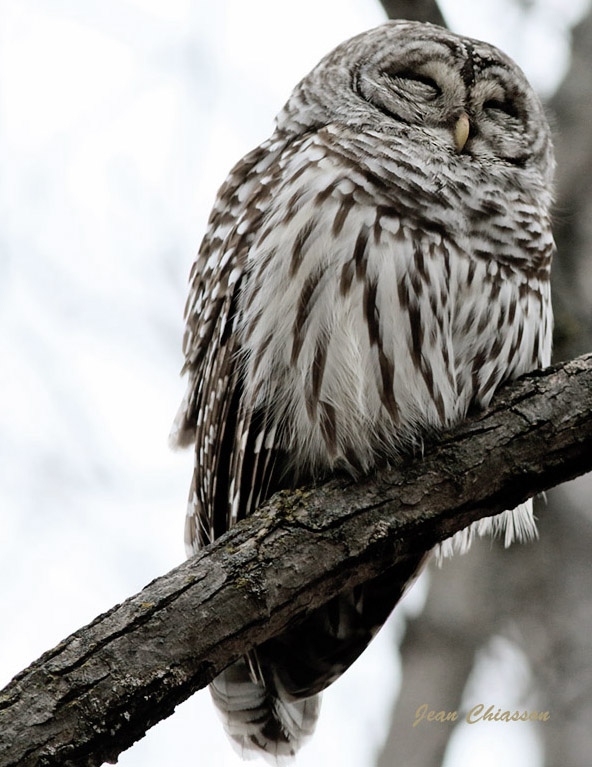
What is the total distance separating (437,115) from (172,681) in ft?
8.30

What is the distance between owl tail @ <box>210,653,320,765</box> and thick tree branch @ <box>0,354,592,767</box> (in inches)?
43.0

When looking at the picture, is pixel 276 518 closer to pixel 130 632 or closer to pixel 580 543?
pixel 130 632

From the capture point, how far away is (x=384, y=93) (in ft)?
13.3

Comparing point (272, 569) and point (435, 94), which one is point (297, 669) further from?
point (435, 94)

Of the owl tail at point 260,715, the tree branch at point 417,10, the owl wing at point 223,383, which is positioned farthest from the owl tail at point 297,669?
the tree branch at point 417,10

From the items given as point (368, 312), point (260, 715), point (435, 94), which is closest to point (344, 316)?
point (368, 312)

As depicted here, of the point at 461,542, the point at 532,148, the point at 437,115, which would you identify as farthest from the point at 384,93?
the point at 461,542

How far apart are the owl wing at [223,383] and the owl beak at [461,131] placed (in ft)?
2.33

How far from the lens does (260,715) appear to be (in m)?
3.80

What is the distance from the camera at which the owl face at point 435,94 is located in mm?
3887

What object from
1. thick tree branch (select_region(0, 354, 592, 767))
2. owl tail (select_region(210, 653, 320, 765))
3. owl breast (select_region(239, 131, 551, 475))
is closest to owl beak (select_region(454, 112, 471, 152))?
owl breast (select_region(239, 131, 551, 475))

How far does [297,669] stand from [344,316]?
4.49 feet

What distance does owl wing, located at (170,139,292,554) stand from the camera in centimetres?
338

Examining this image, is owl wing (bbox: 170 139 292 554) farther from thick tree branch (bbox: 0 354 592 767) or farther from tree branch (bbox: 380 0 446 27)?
tree branch (bbox: 380 0 446 27)
